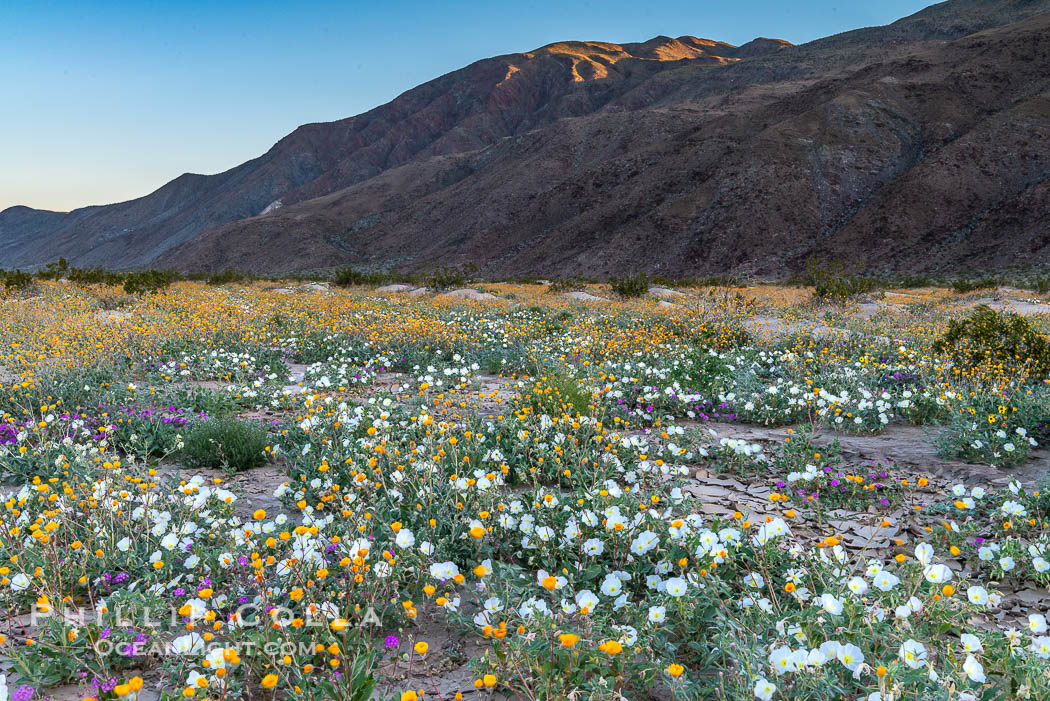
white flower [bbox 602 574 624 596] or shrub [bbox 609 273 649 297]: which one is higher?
shrub [bbox 609 273 649 297]

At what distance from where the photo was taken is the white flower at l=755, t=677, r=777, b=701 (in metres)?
1.61

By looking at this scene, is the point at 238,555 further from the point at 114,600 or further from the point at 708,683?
the point at 708,683

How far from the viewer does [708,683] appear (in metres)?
1.87

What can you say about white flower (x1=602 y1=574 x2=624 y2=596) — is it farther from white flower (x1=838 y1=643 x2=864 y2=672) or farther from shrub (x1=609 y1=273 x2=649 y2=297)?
shrub (x1=609 y1=273 x2=649 y2=297)

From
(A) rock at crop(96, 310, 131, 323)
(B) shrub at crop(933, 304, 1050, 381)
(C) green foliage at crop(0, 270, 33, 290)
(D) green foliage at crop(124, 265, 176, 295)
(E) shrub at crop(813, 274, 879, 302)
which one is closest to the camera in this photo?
(B) shrub at crop(933, 304, 1050, 381)

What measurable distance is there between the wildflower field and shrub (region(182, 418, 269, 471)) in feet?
0.07

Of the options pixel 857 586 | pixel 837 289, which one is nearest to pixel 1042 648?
pixel 857 586

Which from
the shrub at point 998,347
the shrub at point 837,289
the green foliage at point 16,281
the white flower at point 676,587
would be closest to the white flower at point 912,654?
the white flower at point 676,587

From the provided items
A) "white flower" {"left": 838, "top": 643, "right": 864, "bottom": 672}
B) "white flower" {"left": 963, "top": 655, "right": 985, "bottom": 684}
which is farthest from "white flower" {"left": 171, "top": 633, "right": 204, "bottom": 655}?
"white flower" {"left": 963, "top": 655, "right": 985, "bottom": 684}

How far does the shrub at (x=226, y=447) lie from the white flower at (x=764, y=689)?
3586 millimetres

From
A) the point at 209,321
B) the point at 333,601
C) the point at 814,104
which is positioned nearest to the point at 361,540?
the point at 333,601

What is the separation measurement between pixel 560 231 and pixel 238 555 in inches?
2330

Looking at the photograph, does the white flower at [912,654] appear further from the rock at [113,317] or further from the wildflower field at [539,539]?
the rock at [113,317]

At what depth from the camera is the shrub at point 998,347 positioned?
18.9 feet
